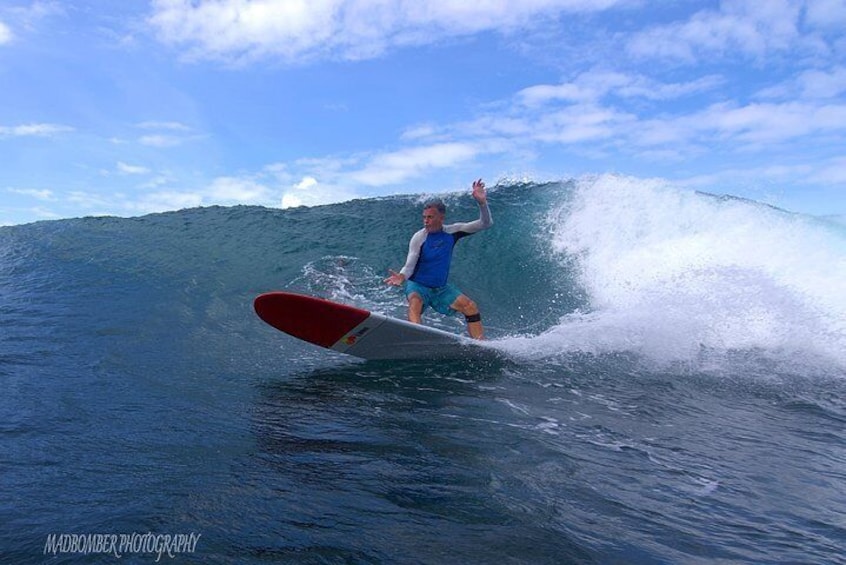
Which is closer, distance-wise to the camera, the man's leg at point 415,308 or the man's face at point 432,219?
the man's leg at point 415,308

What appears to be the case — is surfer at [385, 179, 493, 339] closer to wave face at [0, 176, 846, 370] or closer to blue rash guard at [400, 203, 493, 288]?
blue rash guard at [400, 203, 493, 288]

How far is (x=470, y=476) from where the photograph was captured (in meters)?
3.30

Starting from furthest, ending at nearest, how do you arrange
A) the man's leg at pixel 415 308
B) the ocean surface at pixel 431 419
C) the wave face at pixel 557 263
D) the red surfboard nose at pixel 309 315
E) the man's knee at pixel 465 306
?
the wave face at pixel 557 263 < the man's knee at pixel 465 306 < the man's leg at pixel 415 308 < the red surfboard nose at pixel 309 315 < the ocean surface at pixel 431 419

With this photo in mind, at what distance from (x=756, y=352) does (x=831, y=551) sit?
17.3ft

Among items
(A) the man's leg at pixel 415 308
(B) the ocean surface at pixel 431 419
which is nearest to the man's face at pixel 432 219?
(A) the man's leg at pixel 415 308

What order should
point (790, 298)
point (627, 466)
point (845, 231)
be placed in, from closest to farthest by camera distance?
point (627, 466), point (790, 298), point (845, 231)

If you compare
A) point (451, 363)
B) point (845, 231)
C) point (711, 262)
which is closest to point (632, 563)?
point (451, 363)

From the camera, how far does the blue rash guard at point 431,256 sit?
7.45m

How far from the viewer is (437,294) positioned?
7.60 metres

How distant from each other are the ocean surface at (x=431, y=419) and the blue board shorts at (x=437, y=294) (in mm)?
1161

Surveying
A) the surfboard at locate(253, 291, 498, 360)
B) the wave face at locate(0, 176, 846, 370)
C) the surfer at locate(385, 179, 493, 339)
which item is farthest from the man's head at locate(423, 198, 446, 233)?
the wave face at locate(0, 176, 846, 370)

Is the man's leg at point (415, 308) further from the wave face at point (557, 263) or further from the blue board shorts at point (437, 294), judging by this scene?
the wave face at point (557, 263)

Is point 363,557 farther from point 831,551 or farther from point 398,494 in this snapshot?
point 831,551

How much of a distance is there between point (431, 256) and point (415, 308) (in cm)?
70
